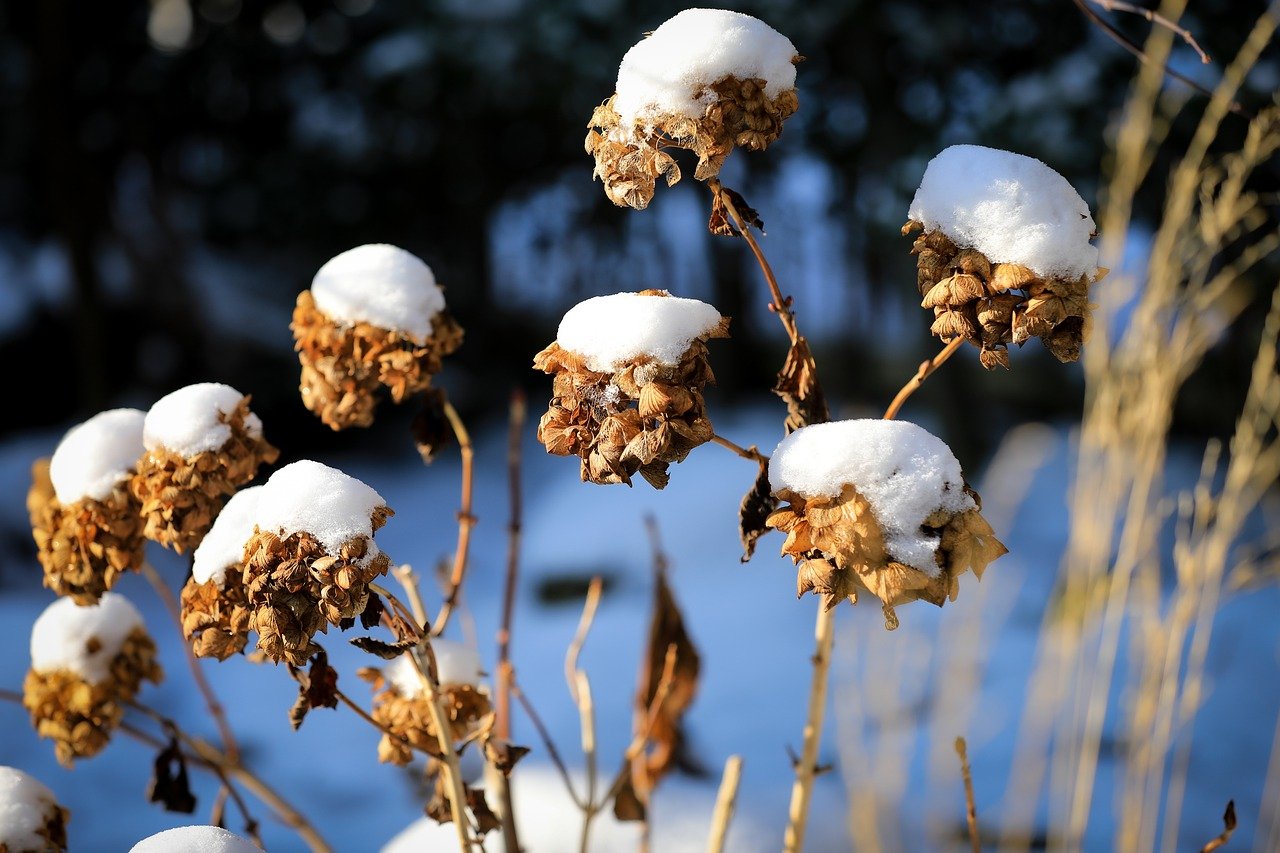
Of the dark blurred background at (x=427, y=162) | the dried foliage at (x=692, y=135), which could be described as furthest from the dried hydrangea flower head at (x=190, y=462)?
the dark blurred background at (x=427, y=162)

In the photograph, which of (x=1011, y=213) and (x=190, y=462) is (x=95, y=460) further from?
(x=1011, y=213)

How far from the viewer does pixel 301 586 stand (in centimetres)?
34

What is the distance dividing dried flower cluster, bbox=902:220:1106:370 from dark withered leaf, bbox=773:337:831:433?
0.18 ft

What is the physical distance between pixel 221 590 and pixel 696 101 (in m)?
0.26

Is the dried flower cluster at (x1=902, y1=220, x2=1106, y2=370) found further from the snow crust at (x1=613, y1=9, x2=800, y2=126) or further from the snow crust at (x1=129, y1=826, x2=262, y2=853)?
the snow crust at (x1=129, y1=826, x2=262, y2=853)

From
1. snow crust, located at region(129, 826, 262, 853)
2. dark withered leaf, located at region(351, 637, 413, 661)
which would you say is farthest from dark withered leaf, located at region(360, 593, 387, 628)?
snow crust, located at region(129, 826, 262, 853)

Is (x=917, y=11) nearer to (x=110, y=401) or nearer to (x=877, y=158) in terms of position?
(x=877, y=158)

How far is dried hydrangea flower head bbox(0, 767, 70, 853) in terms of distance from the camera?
450mm

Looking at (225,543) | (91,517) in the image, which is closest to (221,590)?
(225,543)

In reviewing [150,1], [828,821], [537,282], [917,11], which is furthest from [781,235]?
[828,821]

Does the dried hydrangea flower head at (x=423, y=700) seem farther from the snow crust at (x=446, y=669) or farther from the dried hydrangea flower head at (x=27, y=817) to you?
the dried hydrangea flower head at (x=27, y=817)

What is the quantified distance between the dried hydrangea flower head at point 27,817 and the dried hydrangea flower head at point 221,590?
16 cm

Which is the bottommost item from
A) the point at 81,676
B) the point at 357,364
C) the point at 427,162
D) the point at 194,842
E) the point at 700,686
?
the point at 194,842

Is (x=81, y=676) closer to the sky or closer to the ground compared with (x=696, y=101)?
closer to the ground
